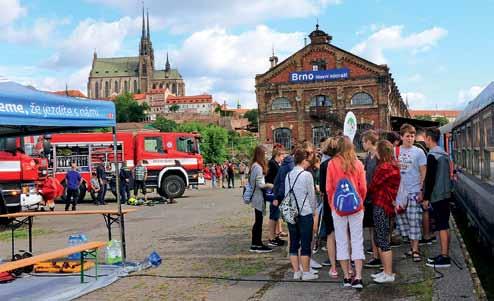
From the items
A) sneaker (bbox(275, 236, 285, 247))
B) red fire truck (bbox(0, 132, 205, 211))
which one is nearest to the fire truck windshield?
red fire truck (bbox(0, 132, 205, 211))

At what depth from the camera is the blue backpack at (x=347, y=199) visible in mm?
6883

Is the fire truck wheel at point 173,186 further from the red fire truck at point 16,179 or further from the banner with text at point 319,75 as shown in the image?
the banner with text at point 319,75

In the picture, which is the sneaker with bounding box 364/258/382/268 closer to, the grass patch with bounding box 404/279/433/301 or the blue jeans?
the grass patch with bounding box 404/279/433/301

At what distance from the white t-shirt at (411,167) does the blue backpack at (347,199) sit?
5.95 feet

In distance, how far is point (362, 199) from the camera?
23.0ft

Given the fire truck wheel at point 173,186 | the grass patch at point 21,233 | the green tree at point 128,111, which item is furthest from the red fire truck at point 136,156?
the green tree at point 128,111

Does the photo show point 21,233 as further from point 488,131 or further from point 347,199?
point 488,131

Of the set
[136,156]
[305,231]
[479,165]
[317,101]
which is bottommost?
[305,231]

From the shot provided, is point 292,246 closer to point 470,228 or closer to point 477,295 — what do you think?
point 477,295

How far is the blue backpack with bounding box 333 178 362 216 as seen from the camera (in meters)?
6.88

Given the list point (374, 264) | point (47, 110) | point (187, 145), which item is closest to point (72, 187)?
point (187, 145)

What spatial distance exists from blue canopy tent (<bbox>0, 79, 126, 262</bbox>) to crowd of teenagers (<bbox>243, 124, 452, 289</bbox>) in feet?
9.42

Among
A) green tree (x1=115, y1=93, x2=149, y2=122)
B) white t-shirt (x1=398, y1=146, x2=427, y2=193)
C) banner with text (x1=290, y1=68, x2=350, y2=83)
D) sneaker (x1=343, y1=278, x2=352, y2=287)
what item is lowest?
sneaker (x1=343, y1=278, x2=352, y2=287)

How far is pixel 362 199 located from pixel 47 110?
→ 4.27 metres
